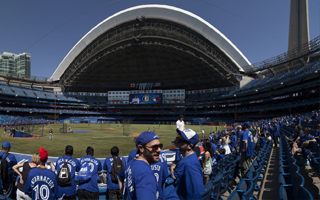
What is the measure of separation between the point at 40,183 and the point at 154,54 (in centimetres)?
8780

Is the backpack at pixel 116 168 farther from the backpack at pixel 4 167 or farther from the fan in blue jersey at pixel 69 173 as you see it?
the backpack at pixel 4 167

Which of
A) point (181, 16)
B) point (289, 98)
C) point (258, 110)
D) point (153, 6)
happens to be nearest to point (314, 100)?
point (289, 98)

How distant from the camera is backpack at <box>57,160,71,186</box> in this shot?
6516 millimetres

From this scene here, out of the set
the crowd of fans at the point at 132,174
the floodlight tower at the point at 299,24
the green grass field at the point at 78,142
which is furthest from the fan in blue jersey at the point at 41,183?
the floodlight tower at the point at 299,24

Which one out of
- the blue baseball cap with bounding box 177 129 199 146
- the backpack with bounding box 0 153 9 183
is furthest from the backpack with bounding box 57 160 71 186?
the blue baseball cap with bounding box 177 129 199 146

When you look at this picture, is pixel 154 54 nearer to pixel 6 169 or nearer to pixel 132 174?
pixel 6 169

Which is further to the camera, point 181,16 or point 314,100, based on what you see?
point 181,16

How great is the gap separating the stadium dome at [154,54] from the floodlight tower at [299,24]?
1517 cm

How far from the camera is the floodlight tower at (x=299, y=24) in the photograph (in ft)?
213

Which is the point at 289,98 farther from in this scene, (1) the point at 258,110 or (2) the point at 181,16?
(2) the point at 181,16

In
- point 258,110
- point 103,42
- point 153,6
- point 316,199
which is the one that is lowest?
point 316,199

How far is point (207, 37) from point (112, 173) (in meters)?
72.6

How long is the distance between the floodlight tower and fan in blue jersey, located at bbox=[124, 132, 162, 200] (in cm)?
6959

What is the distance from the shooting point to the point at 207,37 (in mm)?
76125
